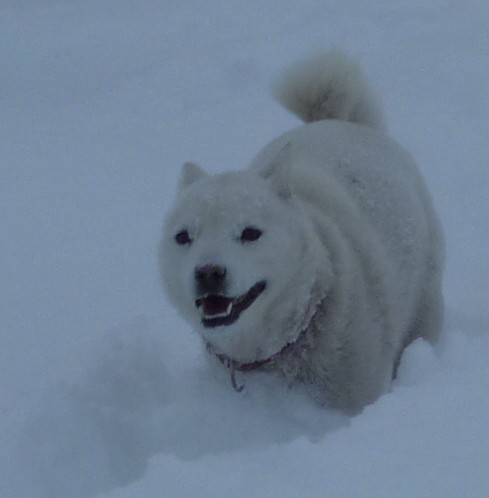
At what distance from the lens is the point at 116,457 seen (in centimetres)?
358

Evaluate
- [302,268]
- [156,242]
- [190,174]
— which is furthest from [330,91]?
[302,268]

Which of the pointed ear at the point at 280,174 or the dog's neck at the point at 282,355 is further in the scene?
the pointed ear at the point at 280,174

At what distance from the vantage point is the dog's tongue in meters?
3.31

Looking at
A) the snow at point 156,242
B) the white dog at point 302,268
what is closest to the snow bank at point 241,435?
the snow at point 156,242

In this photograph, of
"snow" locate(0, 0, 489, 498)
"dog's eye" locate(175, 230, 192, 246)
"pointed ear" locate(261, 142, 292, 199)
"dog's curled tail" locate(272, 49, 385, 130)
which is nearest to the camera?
"snow" locate(0, 0, 489, 498)

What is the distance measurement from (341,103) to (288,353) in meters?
1.65

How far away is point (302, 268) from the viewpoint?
137 inches

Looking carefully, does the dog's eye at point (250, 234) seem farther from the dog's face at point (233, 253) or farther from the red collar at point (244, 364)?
the red collar at point (244, 364)

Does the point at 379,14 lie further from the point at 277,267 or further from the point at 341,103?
the point at 277,267

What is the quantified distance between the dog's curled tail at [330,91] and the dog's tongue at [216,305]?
66.7 inches

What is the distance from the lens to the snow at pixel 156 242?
2.54 metres

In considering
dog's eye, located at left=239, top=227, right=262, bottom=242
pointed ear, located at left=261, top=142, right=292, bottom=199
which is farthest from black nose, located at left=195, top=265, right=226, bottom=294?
pointed ear, located at left=261, top=142, right=292, bottom=199

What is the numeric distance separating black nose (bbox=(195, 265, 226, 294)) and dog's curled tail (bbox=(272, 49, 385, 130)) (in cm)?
173

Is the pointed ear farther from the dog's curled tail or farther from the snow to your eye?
the dog's curled tail
